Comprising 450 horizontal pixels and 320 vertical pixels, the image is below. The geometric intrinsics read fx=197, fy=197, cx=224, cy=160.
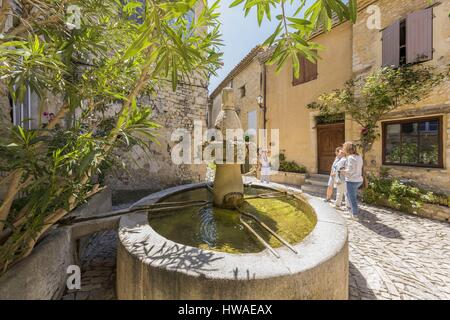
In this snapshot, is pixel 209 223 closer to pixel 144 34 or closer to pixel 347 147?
pixel 144 34

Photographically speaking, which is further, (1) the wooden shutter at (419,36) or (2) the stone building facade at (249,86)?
(2) the stone building facade at (249,86)

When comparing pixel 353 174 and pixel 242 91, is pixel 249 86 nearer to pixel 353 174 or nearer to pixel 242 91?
pixel 242 91

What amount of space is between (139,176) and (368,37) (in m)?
8.57

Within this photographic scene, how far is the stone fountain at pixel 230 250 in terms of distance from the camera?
1435 millimetres

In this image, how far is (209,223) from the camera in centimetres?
264

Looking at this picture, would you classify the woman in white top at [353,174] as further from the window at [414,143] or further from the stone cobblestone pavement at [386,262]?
the window at [414,143]

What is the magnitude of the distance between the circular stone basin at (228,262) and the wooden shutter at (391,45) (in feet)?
19.7

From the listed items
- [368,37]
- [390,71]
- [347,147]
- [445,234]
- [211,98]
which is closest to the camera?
[445,234]

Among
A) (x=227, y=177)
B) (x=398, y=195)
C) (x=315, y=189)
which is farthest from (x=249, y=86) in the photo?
(x=227, y=177)

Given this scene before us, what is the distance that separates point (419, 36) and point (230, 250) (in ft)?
24.7

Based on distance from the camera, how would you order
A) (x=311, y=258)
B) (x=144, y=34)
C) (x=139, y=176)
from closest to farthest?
(x=144, y=34) → (x=311, y=258) → (x=139, y=176)

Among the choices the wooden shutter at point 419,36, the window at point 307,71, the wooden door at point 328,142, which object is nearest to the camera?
the wooden shutter at point 419,36

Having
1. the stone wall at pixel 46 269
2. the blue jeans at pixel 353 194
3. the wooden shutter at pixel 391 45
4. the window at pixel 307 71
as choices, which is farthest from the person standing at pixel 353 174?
the window at pixel 307 71
